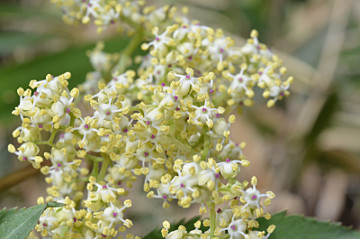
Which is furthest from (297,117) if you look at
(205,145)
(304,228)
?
(205,145)

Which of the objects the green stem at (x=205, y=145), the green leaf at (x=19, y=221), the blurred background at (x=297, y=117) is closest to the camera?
the green leaf at (x=19, y=221)

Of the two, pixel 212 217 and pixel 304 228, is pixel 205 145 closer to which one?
pixel 212 217

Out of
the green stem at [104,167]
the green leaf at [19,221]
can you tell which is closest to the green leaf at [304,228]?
the green stem at [104,167]

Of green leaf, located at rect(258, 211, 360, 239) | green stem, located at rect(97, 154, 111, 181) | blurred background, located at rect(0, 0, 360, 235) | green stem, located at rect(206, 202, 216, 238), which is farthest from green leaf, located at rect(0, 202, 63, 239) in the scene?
blurred background, located at rect(0, 0, 360, 235)

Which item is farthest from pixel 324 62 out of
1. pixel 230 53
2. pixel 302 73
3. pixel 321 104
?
pixel 230 53

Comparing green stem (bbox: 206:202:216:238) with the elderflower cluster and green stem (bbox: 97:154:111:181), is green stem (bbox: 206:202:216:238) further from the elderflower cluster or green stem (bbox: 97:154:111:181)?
green stem (bbox: 97:154:111:181)

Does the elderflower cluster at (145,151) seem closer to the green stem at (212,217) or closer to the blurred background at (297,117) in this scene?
the green stem at (212,217)
